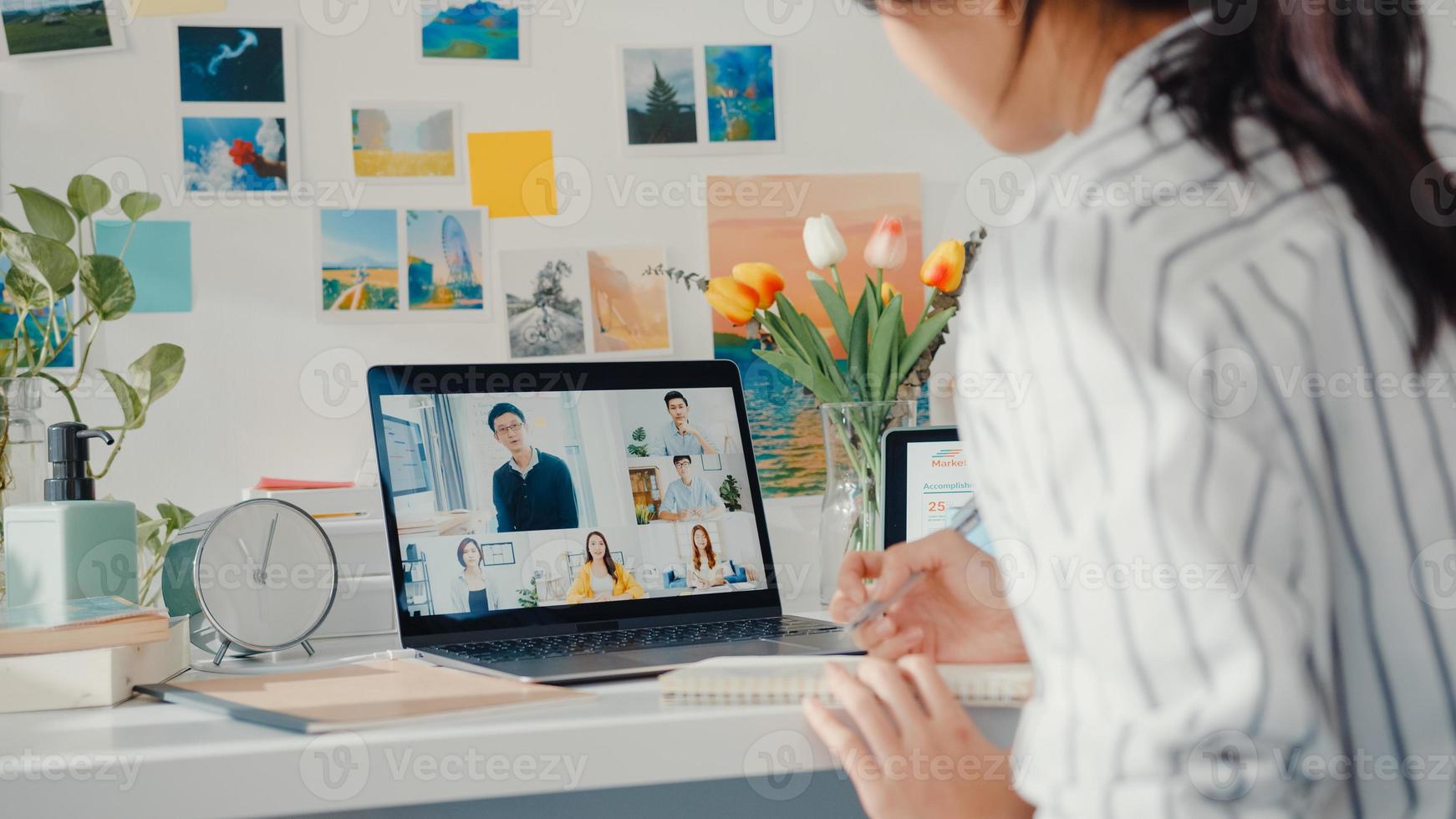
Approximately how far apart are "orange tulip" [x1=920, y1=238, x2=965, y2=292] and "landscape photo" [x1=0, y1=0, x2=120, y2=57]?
2.89 ft

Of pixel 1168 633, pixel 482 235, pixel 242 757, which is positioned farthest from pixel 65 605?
pixel 1168 633

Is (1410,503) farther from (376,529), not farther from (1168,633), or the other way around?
(376,529)

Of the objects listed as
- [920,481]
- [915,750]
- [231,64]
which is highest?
[231,64]

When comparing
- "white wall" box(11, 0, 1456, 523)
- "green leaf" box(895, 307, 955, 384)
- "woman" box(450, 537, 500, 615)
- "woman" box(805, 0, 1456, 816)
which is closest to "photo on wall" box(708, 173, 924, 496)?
"white wall" box(11, 0, 1456, 523)

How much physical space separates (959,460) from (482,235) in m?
0.57

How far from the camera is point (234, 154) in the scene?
122 centimetres

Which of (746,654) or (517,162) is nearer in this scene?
(746,654)

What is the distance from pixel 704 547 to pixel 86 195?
643 millimetres

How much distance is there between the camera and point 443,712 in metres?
0.63

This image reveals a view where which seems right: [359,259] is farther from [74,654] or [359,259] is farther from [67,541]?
[74,654]

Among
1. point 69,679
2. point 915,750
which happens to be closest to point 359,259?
point 69,679

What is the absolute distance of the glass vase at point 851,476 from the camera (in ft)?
3.81

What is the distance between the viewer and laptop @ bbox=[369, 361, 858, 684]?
36.1 inches

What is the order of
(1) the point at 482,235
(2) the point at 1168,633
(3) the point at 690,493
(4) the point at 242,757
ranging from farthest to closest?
(1) the point at 482,235
(3) the point at 690,493
(4) the point at 242,757
(2) the point at 1168,633
